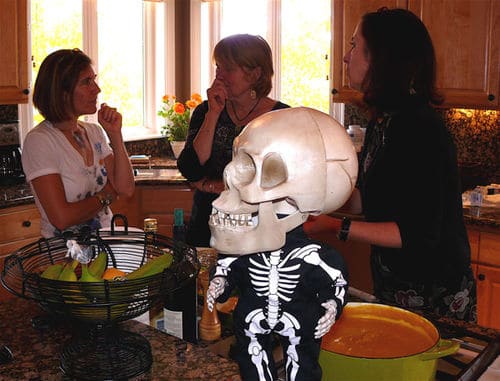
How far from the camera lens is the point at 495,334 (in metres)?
1.35

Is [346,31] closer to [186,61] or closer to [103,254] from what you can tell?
[186,61]

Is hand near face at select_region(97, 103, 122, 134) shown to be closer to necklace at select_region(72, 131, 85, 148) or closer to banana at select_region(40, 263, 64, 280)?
necklace at select_region(72, 131, 85, 148)

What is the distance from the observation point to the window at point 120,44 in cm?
382

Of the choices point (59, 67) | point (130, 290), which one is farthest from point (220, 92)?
point (130, 290)

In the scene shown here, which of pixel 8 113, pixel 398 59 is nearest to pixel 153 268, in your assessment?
pixel 398 59

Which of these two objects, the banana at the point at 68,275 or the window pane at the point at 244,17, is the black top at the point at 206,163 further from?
the window pane at the point at 244,17

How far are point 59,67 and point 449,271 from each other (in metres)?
1.48

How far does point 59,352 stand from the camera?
1.23 meters

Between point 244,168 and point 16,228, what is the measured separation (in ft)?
7.84

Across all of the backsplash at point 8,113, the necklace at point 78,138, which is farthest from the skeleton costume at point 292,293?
the backsplash at point 8,113

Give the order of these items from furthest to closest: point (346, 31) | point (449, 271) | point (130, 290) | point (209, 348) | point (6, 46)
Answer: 1. point (346, 31)
2. point (6, 46)
3. point (449, 271)
4. point (209, 348)
5. point (130, 290)

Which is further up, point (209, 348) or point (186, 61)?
point (186, 61)

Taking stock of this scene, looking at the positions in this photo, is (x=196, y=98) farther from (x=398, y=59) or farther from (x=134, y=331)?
(x=134, y=331)

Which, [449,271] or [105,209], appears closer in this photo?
[449,271]
